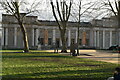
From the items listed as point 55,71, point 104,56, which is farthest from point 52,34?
point 55,71

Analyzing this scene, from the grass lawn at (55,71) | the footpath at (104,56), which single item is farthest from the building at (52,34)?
the grass lawn at (55,71)

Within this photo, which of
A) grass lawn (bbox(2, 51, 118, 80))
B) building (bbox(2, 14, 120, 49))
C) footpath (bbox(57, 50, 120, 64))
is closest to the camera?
grass lawn (bbox(2, 51, 118, 80))

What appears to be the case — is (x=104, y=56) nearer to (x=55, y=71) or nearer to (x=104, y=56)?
(x=104, y=56)

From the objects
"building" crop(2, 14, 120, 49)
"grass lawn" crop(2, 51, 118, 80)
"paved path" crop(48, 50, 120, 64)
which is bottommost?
"paved path" crop(48, 50, 120, 64)

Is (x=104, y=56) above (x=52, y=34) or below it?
below

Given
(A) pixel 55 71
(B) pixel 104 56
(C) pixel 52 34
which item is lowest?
(B) pixel 104 56

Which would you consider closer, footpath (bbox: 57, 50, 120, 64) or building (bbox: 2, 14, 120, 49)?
footpath (bbox: 57, 50, 120, 64)

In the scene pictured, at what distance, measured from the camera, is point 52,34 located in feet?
235

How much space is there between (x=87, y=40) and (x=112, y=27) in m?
9.15

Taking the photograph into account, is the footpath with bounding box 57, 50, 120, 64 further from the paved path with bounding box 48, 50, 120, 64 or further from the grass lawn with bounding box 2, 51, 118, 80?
the grass lawn with bounding box 2, 51, 118, 80

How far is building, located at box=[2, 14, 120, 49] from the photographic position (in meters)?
66.7

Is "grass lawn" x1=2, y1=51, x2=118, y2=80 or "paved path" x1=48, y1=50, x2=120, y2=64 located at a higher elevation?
"grass lawn" x1=2, y1=51, x2=118, y2=80

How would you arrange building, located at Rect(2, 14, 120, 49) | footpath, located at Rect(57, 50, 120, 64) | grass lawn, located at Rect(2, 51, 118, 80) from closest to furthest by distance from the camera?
grass lawn, located at Rect(2, 51, 118, 80) → footpath, located at Rect(57, 50, 120, 64) → building, located at Rect(2, 14, 120, 49)

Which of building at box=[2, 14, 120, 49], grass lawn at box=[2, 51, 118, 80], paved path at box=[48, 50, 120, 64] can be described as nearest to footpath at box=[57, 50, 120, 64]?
paved path at box=[48, 50, 120, 64]
